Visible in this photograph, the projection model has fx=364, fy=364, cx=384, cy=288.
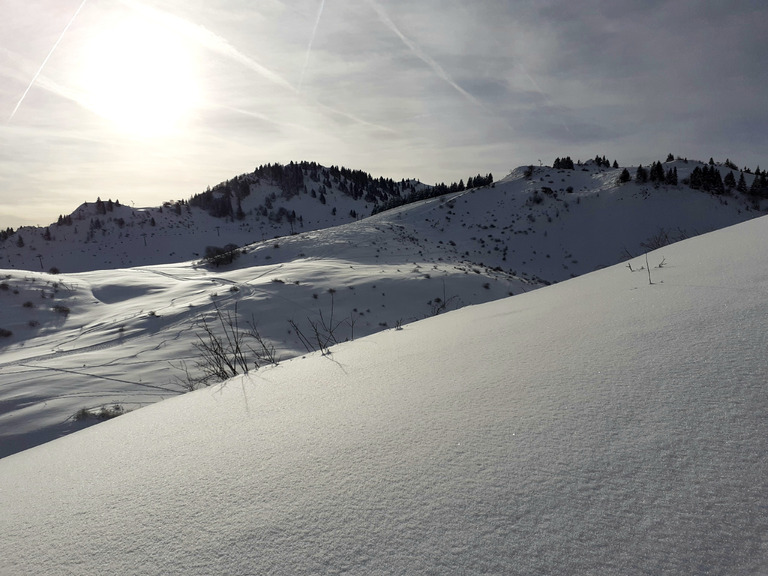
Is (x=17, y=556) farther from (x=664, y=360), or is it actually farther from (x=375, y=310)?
(x=375, y=310)

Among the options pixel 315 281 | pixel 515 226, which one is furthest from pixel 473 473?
pixel 515 226

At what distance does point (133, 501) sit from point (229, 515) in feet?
1.55

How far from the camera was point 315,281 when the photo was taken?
11180mm

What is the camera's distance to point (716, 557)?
64 centimetres

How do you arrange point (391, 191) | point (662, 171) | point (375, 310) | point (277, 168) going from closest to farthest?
1. point (375, 310)
2. point (662, 171)
3. point (277, 168)
4. point (391, 191)

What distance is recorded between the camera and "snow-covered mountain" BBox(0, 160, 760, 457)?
15.8ft

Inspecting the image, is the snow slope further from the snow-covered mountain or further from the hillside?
the hillside

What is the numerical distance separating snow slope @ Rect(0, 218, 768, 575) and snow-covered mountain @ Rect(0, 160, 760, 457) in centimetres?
268

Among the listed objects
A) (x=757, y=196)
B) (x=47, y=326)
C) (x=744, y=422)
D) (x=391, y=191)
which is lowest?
(x=744, y=422)

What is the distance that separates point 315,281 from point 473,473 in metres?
10.5

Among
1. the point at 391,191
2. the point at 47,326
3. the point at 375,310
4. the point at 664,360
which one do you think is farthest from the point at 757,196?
the point at 391,191

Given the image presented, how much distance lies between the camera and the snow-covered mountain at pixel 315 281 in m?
4.81

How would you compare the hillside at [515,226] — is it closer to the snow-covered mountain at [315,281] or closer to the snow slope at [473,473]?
the snow-covered mountain at [315,281]

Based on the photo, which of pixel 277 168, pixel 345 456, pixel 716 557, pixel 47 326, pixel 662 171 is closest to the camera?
pixel 716 557
